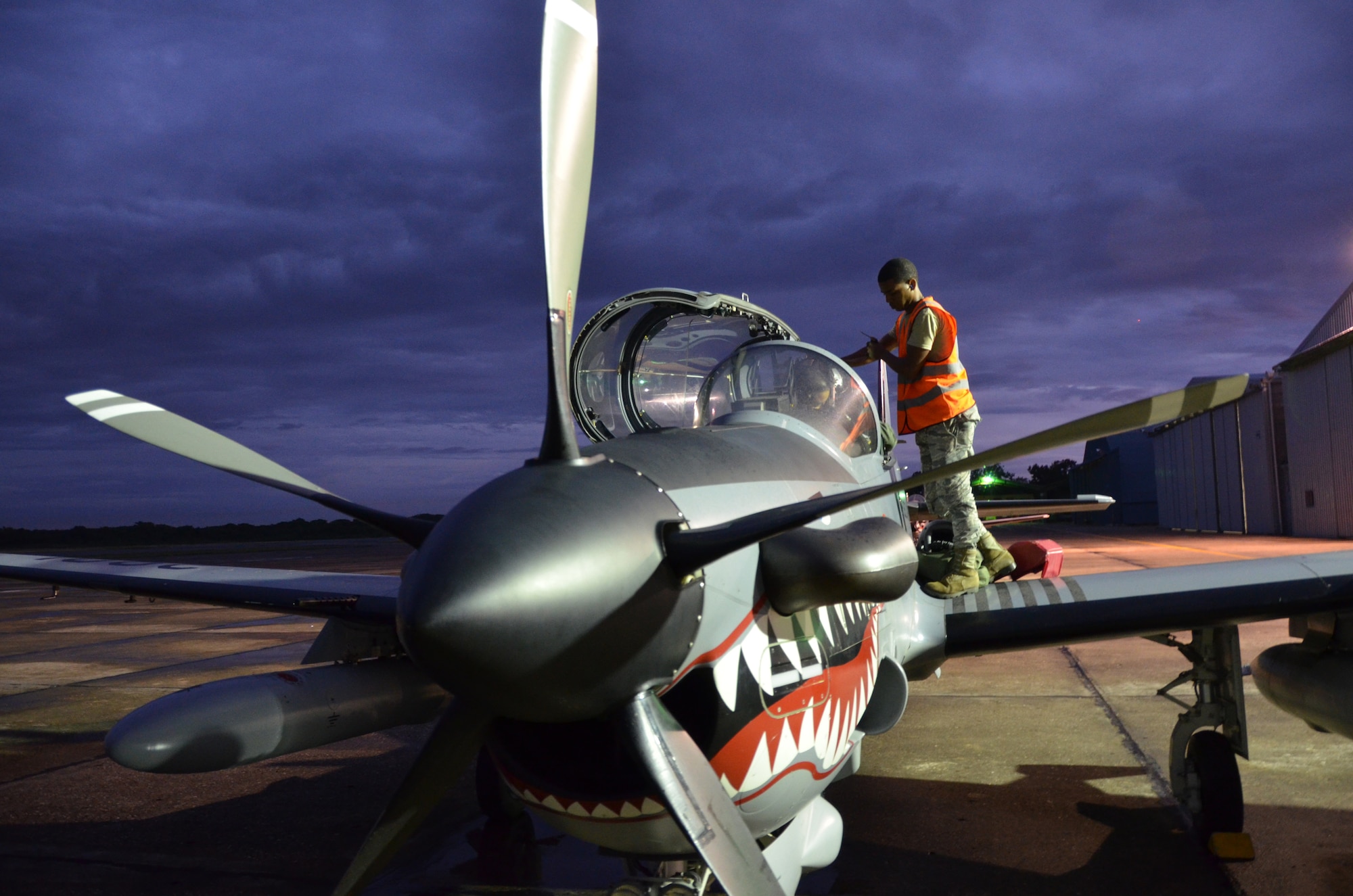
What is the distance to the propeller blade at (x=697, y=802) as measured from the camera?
7.14ft

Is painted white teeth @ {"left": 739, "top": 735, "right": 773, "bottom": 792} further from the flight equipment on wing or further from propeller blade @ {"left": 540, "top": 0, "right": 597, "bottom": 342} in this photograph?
the flight equipment on wing

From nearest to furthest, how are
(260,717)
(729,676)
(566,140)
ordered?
(729,676)
(566,140)
(260,717)

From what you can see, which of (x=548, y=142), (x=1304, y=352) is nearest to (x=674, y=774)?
(x=548, y=142)

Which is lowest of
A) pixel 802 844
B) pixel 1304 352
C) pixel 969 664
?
pixel 969 664

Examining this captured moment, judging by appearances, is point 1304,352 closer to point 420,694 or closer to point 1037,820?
point 1037,820

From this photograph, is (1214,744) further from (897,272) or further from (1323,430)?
(1323,430)

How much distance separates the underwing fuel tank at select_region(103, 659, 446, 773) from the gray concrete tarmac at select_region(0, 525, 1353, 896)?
1.12 metres

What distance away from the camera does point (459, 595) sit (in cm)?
178

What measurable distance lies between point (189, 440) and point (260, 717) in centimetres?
104

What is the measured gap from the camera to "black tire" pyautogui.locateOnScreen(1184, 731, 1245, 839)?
14.0 ft

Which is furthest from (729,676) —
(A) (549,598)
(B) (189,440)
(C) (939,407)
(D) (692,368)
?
(C) (939,407)

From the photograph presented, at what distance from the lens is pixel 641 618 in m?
2.04

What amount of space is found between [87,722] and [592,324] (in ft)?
20.2

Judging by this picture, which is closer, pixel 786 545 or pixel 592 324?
pixel 786 545
